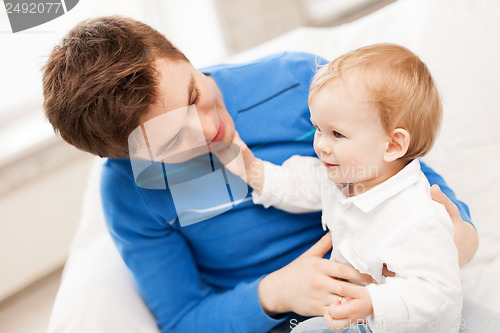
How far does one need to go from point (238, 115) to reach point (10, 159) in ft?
3.33

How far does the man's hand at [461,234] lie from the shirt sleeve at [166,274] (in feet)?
1.20

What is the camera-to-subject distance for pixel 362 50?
0.76 m

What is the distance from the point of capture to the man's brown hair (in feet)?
2.33

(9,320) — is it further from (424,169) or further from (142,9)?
(424,169)

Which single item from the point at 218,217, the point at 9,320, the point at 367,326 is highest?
the point at 218,217

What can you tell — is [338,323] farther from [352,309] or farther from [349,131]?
[349,131]

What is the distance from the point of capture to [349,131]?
74 centimetres

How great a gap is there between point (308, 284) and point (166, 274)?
0.30 meters

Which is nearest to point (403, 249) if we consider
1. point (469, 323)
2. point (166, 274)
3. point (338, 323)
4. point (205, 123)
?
point (338, 323)

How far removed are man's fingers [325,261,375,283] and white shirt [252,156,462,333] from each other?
0.02 m

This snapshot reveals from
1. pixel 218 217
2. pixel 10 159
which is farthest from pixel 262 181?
pixel 10 159

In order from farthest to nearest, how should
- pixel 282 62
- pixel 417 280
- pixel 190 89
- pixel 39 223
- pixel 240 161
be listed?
pixel 39 223, pixel 282 62, pixel 240 161, pixel 190 89, pixel 417 280

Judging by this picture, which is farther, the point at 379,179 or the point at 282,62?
the point at 282,62

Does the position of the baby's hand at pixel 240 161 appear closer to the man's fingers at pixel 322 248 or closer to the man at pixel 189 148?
the man at pixel 189 148
